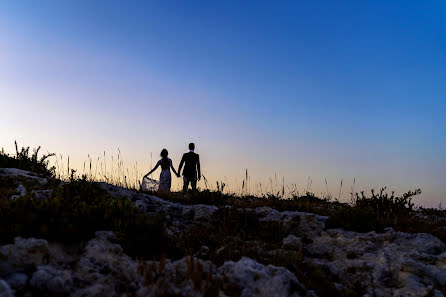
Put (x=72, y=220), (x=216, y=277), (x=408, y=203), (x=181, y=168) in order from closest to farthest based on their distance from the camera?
(x=216, y=277)
(x=72, y=220)
(x=408, y=203)
(x=181, y=168)

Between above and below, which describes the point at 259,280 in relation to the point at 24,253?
below

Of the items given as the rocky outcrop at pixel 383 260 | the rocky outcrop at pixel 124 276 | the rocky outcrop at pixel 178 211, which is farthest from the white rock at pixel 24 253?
the rocky outcrop at pixel 383 260

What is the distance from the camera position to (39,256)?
400 cm

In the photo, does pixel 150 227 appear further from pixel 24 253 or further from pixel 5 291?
pixel 5 291

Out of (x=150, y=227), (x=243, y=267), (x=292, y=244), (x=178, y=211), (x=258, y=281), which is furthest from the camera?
(x=178, y=211)

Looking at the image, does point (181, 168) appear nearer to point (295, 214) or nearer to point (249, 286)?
point (295, 214)

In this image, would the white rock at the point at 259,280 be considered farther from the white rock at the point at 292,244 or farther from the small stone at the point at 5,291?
the small stone at the point at 5,291

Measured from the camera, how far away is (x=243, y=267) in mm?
4023

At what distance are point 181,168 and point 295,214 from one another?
1005 cm

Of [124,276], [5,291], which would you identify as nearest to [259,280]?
[124,276]

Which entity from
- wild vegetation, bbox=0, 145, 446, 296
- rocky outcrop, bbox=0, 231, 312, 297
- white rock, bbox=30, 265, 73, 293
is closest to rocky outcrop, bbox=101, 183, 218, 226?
wild vegetation, bbox=0, 145, 446, 296

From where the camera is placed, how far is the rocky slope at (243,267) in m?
3.65

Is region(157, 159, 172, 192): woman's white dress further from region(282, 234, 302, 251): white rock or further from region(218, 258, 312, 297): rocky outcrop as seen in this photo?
region(218, 258, 312, 297): rocky outcrop

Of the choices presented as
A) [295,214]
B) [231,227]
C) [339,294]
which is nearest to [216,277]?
[339,294]
